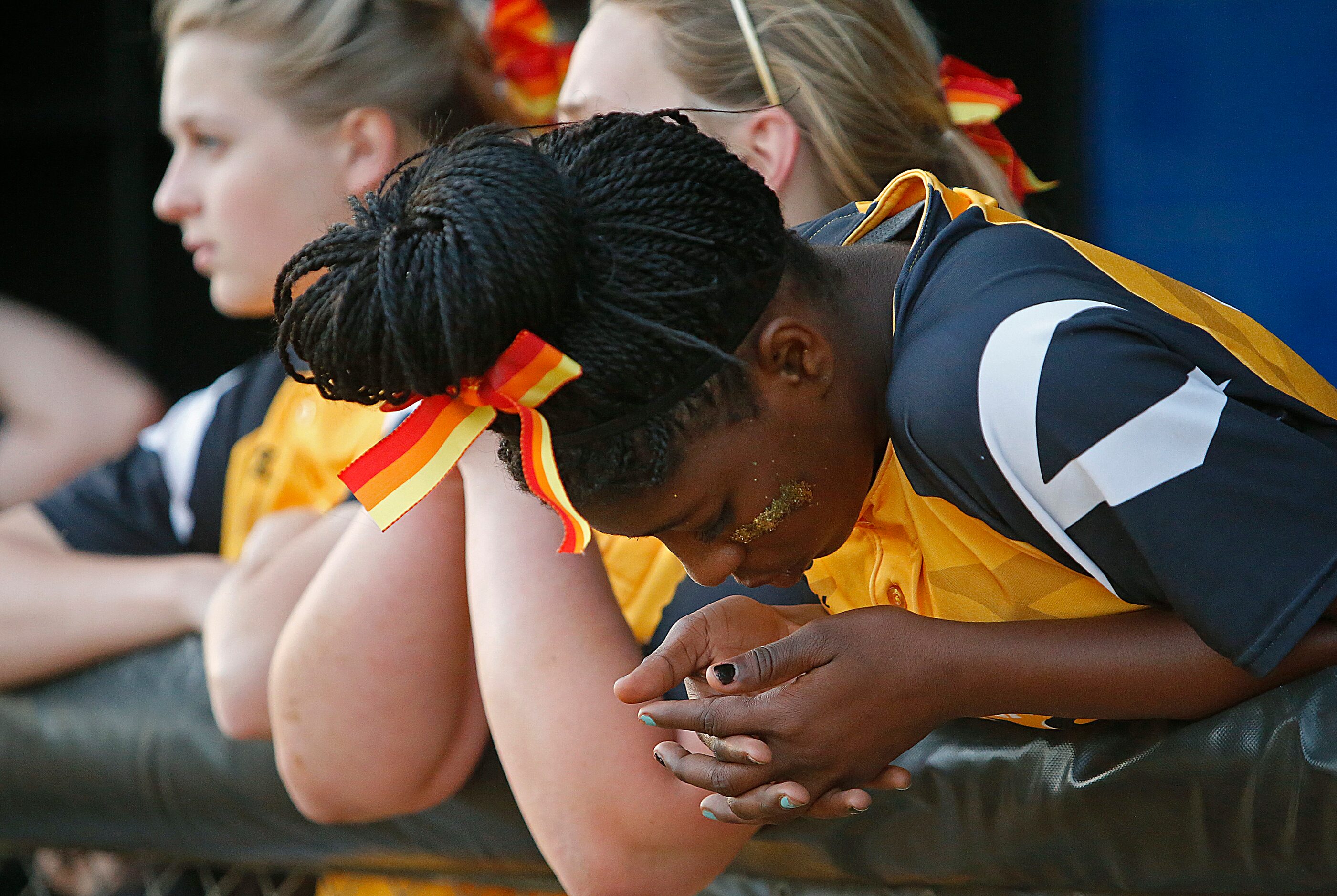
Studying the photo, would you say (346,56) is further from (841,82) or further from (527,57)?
(841,82)

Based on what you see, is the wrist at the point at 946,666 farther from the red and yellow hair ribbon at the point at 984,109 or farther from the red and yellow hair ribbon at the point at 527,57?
the red and yellow hair ribbon at the point at 527,57

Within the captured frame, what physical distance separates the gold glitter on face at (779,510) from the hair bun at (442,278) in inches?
9.4

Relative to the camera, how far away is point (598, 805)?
1.19m

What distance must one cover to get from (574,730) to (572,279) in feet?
Answer: 1.37

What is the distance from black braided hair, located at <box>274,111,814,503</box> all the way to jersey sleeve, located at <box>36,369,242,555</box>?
1.32 m

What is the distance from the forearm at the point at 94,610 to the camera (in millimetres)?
1822

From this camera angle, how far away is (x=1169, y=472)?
94cm

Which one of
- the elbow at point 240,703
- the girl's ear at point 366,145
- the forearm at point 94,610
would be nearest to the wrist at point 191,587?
the forearm at point 94,610

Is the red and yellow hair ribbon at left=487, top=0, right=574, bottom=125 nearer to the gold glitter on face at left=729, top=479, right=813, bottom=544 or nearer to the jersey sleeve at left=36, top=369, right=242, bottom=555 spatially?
the jersey sleeve at left=36, top=369, right=242, bottom=555

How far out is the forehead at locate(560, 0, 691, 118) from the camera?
5.69 feet

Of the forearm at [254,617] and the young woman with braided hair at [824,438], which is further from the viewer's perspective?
the forearm at [254,617]

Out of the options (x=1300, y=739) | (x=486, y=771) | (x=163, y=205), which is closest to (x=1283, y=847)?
(x=1300, y=739)

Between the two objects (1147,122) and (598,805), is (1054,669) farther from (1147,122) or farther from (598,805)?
(1147,122)

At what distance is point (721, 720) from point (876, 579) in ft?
0.90
